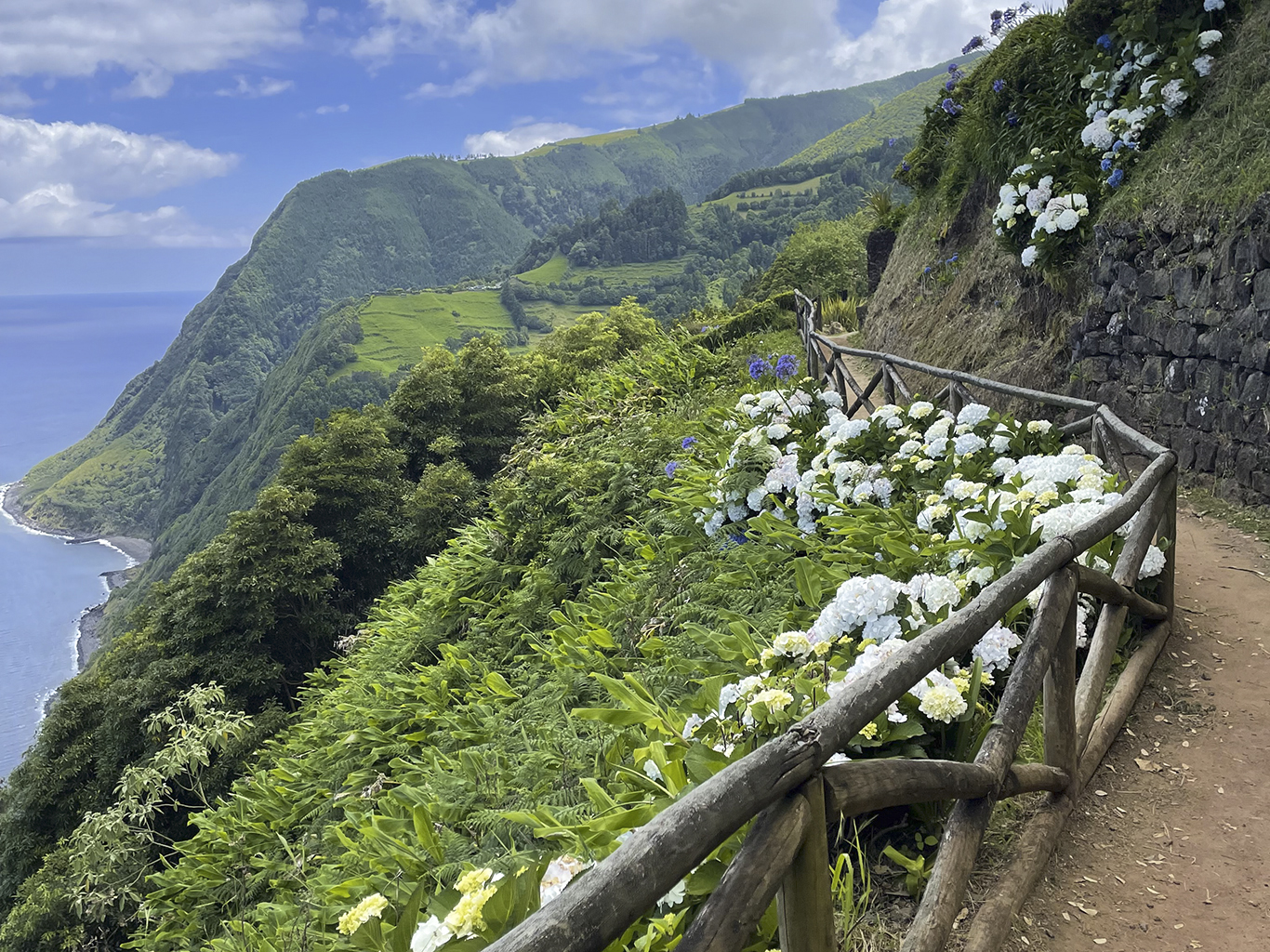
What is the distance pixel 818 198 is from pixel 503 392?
10230 cm

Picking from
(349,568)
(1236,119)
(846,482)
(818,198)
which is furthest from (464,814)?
(818,198)

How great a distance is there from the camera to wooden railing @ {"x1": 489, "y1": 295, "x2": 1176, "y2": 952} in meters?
1.31

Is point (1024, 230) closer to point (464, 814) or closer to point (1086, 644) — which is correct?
point (1086, 644)

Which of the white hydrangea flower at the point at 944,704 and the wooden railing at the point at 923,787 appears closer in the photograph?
the wooden railing at the point at 923,787

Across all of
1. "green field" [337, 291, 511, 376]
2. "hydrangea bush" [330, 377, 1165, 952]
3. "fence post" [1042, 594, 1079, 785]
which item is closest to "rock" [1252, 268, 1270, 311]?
"hydrangea bush" [330, 377, 1165, 952]

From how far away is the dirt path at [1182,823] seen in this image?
7.48ft

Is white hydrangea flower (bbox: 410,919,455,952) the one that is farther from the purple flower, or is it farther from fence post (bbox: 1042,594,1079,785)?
the purple flower

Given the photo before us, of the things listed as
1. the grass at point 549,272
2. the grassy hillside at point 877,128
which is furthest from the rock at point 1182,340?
the grass at point 549,272

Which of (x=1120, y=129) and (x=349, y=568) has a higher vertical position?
(x=1120, y=129)

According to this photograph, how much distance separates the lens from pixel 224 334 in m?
172

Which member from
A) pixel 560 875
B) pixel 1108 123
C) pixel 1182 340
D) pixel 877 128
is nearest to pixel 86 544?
pixel 877 128

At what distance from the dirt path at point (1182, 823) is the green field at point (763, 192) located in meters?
126

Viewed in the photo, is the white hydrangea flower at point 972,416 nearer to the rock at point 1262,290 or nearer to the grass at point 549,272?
the rock at point 1262,290

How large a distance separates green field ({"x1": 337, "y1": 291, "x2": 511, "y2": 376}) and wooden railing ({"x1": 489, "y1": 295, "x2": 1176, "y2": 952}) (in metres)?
106
